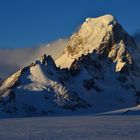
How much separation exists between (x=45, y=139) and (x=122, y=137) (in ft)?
58.1

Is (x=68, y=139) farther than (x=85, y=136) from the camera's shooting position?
No

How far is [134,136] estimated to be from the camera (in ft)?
436

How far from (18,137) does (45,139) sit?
10277 mm

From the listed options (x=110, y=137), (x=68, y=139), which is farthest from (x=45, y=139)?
(x=110, y=137)

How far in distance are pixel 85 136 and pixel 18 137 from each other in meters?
15.5

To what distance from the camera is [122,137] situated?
431ft

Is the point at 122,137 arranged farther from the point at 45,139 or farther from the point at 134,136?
the point at 45,139

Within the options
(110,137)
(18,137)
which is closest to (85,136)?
(110,137)

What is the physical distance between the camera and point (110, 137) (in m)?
132

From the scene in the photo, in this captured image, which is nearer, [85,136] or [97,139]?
[97,139]

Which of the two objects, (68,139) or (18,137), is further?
(18,137)

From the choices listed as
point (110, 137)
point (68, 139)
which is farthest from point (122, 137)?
point (68, 139)

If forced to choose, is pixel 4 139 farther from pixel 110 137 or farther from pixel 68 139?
pixel 110 137

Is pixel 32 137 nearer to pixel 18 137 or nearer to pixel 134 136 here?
pixel 18 137
